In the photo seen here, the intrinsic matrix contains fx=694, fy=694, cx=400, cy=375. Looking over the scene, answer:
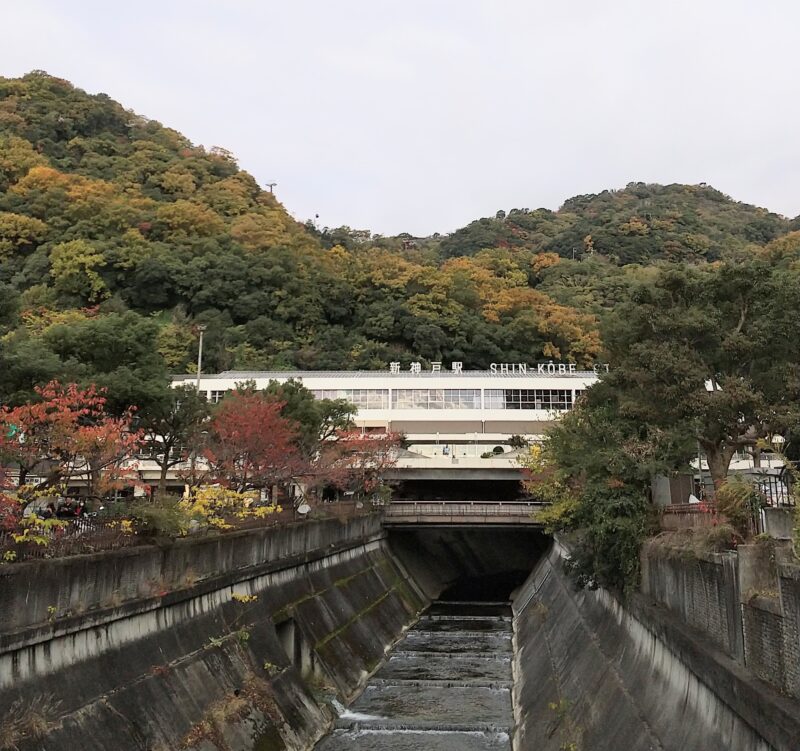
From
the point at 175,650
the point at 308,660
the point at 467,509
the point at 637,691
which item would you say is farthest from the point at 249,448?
the point at 467,509

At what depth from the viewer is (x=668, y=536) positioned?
17.2 metres

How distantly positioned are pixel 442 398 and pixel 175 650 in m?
56.1

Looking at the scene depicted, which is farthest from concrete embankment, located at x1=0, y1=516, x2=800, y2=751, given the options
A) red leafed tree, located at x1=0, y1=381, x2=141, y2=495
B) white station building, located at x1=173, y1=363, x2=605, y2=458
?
white station building, located at x1=173, y1=363, x2=605, y2=458

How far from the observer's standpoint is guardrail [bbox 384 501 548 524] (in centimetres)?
4953

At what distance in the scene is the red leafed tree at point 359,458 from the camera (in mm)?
42656

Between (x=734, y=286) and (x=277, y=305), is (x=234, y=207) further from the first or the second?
(x=734, y=286)

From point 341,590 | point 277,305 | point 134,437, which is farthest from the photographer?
point 277,305

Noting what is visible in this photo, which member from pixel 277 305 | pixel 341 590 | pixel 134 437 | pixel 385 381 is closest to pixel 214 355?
pixel 277 305

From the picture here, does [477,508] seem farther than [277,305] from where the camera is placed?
No

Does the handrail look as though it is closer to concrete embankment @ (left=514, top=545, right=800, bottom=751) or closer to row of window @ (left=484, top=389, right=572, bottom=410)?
concrete embankment @ (left=514, top=545, right=800, bottom=751)

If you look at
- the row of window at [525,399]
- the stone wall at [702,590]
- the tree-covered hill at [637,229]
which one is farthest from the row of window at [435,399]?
the tree-covered hill at [637,229]

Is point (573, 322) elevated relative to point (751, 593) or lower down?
elevated

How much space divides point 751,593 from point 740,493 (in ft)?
8.17

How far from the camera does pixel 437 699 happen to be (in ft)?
80.6
